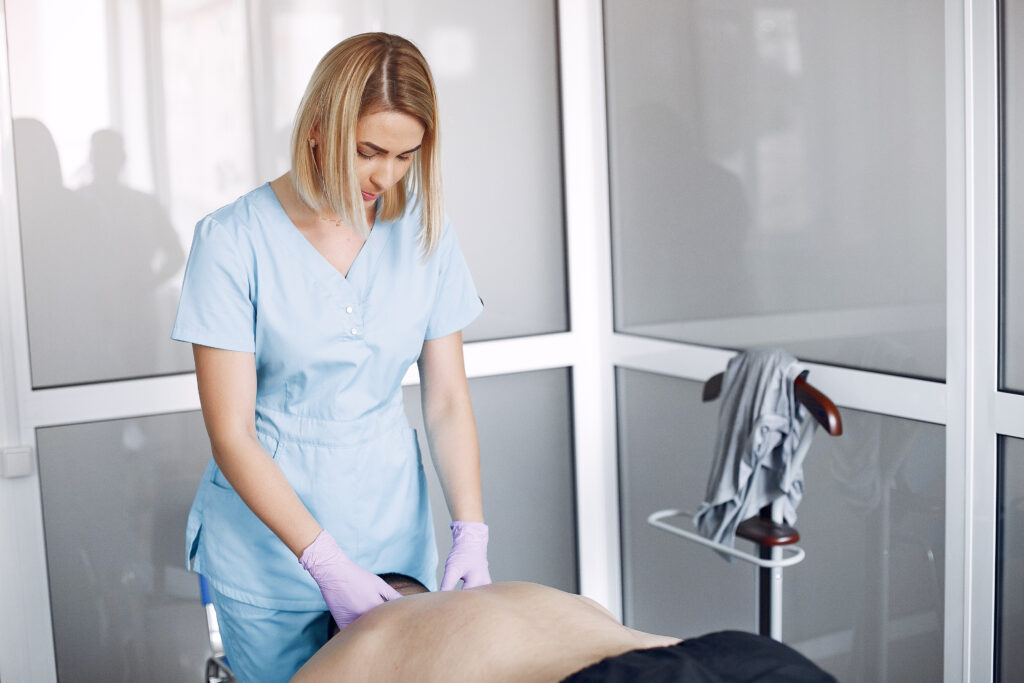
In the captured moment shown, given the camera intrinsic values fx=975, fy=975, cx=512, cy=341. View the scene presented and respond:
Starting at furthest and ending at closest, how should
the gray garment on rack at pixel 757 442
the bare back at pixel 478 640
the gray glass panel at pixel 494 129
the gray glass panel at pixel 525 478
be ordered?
1. the gray glass panel at pixel 525 478
2. the gray glass panel at pixel 494 129
3. the gray garment on rack at pixel 757 442
4. the bare back at pixel 478 640

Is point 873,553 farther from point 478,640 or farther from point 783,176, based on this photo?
point 478,640

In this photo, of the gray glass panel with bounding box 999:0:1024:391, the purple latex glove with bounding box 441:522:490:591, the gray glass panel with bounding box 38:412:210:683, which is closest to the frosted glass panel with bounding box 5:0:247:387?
the gray glass panel with bounding box 38:412:210:683

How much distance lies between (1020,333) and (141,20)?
1833mm

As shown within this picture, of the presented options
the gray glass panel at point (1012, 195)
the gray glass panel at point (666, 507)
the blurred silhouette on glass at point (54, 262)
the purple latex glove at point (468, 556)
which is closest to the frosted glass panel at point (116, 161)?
the blurred silhouette on glass at point (54, 262)

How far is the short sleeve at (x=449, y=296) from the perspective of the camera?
5.34 ft

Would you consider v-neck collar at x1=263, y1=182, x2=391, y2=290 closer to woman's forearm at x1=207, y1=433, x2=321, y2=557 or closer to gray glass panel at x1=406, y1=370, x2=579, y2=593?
woman's forearm at x1=207, y1=433, x2=321, y2=557

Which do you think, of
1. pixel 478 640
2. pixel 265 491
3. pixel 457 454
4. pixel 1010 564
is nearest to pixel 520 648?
pixel 478 640

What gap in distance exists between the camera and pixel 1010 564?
5.56ft

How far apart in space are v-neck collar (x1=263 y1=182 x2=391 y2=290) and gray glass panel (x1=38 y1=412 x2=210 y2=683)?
2.93ft

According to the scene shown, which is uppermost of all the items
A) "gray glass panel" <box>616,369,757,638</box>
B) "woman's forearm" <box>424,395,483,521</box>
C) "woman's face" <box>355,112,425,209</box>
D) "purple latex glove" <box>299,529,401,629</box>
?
"woman's face" <box>355,112,425,209</box>

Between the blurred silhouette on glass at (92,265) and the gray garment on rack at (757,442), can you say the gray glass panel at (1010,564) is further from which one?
the blurred silhouette on glass at (92,265)

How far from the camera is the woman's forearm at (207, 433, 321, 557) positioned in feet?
4.48

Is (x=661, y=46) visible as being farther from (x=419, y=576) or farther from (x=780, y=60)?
(x=419, y=576)

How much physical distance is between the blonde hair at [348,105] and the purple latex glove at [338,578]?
46 cm
